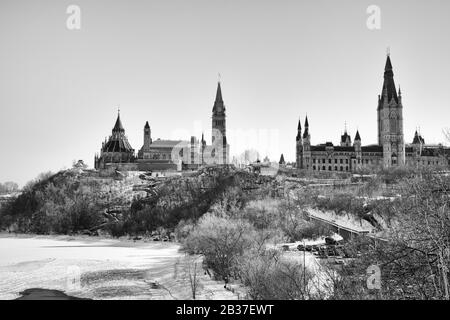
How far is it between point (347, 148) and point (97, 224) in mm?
58012

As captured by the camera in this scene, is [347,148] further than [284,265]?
Yes

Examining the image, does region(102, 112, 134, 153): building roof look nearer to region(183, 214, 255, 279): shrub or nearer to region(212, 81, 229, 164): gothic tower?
region(212, 81, 229, 164): gothic tower

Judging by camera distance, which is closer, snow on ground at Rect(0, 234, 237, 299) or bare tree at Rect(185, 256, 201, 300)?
bare tree at Rect(185, 256, 201, 300)

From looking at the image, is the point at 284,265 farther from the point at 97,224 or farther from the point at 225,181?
the point at 225,181

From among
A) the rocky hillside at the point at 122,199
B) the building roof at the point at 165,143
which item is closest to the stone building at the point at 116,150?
the building roof at the point at 165,143

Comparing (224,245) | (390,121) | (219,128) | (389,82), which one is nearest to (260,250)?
(224,245)

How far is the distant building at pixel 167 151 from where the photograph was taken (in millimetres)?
85625

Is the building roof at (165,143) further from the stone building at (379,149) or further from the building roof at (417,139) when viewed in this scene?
the building roof at (417,139)

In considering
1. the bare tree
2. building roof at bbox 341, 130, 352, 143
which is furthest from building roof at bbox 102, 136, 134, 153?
the bare tree

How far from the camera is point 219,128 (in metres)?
100

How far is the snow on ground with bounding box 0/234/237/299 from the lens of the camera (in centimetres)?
2262

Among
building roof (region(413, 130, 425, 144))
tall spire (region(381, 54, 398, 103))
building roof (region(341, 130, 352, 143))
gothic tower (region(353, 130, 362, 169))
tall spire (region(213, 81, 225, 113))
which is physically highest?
tall spire (region(381, 54, 398, 103))
